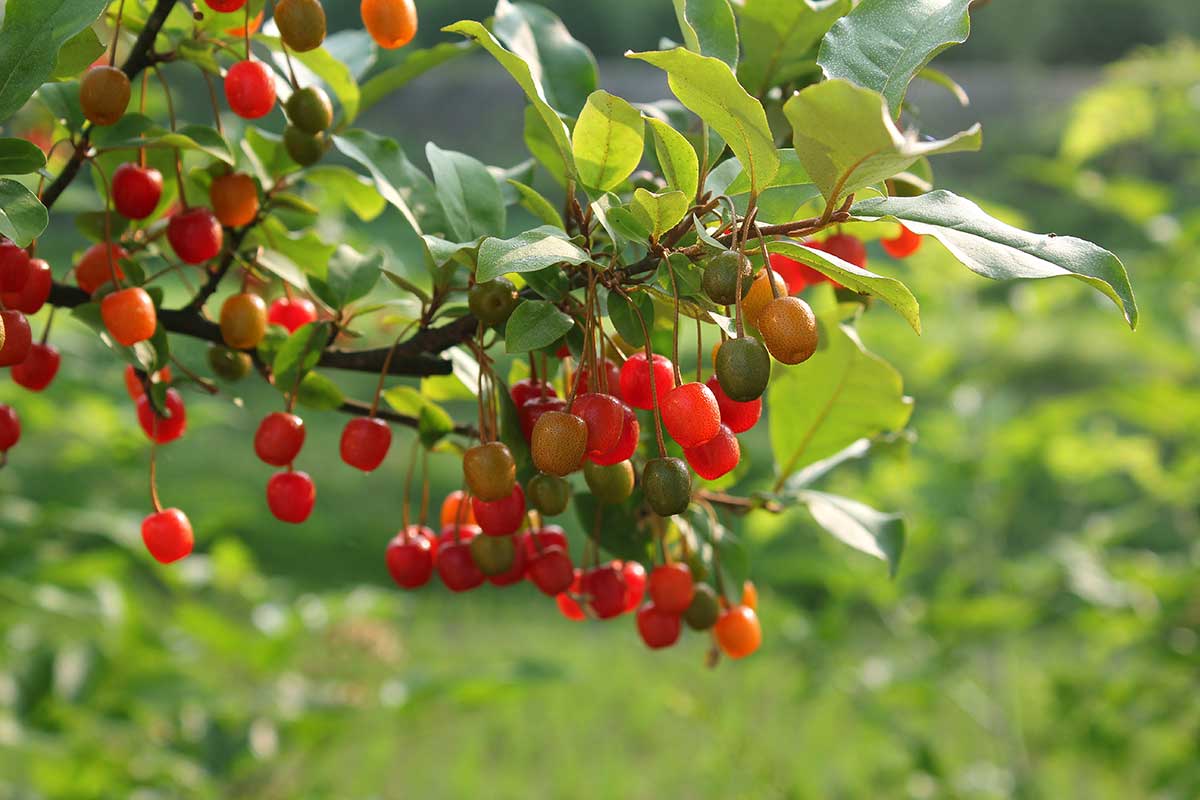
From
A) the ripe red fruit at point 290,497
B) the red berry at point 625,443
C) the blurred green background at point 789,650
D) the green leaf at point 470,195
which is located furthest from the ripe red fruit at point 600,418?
the blurred green background at point 789,650

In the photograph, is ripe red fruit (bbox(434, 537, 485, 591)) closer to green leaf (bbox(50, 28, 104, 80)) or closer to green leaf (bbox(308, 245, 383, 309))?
green leaf (bbox(308, 245, 383, 309))

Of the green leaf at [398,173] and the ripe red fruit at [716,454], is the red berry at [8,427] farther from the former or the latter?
the ripe red fruit at [716,454]

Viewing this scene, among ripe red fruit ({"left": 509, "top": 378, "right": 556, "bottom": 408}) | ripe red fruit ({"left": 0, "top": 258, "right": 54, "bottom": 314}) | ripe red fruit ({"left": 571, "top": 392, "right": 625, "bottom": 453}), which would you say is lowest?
ripe red fruit ({"left": 509, "top": 378, "right": 556, "bottom": 408})

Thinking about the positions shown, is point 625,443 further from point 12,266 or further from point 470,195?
point 12,266

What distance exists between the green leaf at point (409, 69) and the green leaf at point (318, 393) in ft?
0.59

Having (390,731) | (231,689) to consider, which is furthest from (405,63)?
(390,731)

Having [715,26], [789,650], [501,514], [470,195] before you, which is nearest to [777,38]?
[715,26]

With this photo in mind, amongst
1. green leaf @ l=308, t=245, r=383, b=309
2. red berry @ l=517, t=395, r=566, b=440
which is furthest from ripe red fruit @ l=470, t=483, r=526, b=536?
green leaf @ l=308, t=245, r=383, b=309

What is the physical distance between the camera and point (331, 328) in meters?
0.64

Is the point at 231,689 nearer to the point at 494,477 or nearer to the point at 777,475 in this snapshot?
the point at 777,475

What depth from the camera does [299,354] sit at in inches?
23.6

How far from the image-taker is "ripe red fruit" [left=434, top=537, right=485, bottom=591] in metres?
0.65

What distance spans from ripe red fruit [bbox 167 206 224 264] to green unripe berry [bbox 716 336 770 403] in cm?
32

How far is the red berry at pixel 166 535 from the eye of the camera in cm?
64
